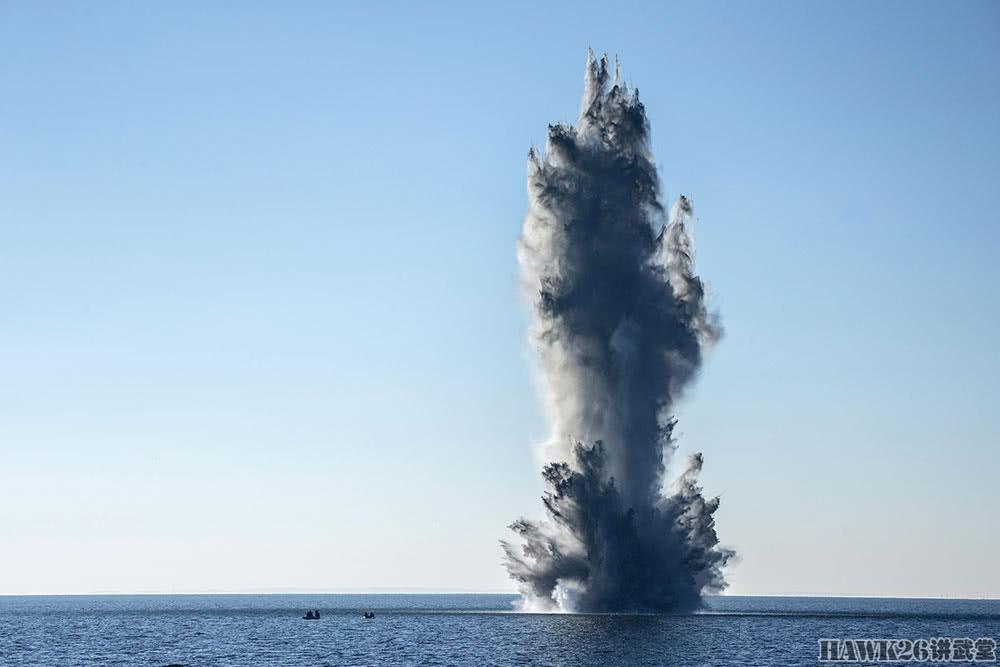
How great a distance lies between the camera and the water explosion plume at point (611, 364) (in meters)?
137

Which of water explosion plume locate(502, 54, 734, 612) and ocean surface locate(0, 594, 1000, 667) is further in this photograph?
water explosion plume locate(502, 54, 734, 612)

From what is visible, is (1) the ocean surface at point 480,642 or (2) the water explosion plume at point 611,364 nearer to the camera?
(1) the ocean surface at point 480,642

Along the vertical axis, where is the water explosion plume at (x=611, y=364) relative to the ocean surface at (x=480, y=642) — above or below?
above

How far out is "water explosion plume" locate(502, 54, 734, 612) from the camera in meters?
137

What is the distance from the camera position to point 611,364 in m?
143

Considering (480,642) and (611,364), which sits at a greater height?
(611,364)

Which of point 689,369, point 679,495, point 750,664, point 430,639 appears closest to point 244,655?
point 430,639

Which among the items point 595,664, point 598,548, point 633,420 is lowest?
point 595,664

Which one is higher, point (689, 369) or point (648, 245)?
point (648, 245)

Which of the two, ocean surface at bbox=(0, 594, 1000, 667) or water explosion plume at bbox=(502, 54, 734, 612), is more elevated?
water explosion plume at bbox=(502, 54, 734, 612)

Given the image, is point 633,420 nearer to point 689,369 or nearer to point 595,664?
point 689,369

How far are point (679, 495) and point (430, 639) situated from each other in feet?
111

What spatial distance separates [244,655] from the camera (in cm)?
10919

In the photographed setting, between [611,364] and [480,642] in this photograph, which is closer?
[480,642]
